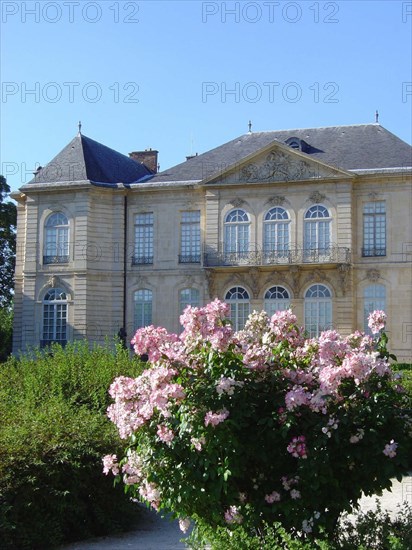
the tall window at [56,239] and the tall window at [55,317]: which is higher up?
the tall window at [56,239]

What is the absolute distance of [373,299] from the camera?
1135 inches

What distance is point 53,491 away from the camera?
788 centimetres

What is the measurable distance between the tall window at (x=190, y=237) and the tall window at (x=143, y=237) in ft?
4.46

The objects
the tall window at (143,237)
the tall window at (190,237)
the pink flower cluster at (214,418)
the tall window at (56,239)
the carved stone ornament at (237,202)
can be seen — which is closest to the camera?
the pink flower cluster at (214,418)

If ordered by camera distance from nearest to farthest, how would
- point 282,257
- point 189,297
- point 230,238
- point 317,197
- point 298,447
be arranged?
point 298,447 → point 317,197 → point 282,257 → point 230,238 → point 189,297

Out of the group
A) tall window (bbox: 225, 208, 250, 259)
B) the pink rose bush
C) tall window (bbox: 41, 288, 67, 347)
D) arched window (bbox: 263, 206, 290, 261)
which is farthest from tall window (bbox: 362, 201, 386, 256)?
the pink rose bush

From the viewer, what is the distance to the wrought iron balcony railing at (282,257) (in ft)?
95.0

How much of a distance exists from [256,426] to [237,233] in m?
24.3

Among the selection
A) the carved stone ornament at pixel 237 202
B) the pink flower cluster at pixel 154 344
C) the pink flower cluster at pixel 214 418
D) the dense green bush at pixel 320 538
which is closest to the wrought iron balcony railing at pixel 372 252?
the carved stone ornament at pixel 237 202

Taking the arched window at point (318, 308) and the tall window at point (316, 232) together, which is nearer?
the arched window at point (318, 308)

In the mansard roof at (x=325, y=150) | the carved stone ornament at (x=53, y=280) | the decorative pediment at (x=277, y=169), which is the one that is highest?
the mansard roof at (x=325, y=150)

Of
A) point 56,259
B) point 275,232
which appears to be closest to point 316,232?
point 275,232

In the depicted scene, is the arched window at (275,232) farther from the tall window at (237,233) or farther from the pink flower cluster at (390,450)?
the pink flower cluster at (390,450)

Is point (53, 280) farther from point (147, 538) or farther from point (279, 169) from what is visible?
point (147, 538)
